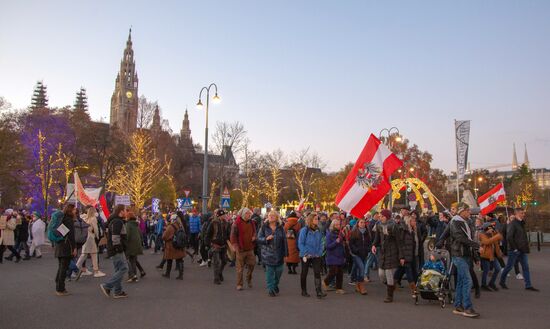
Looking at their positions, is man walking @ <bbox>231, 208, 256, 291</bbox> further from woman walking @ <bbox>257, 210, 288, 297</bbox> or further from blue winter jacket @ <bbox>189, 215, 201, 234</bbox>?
blue winter jacket @ <bbox>189, 215, 201, 234</bbox>

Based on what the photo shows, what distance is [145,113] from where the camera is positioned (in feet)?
168

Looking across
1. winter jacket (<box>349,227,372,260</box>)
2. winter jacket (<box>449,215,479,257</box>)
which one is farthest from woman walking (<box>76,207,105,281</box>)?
winter jacket (<box>449,215,479,257</box>)

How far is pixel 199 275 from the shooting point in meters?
14.4

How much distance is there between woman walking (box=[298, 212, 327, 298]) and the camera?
1052cm

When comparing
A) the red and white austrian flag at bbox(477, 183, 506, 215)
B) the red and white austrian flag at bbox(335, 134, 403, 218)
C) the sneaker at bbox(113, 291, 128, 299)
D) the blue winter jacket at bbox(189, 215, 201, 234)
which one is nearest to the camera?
the sneaker at bbox(113, 291, 128, 299)

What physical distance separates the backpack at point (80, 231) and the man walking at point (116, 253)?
232cm

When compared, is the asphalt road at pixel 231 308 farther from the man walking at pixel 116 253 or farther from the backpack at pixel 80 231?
the backpack at pixel 80 231

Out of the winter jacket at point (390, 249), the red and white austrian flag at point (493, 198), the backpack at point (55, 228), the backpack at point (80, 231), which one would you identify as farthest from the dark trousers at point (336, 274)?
the red and white austrian flag at point (493, 198)

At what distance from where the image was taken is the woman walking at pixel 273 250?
1080 centimetres

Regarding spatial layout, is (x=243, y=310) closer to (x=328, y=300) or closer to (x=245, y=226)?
(x=328, y=300)

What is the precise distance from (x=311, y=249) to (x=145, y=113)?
43.6 m

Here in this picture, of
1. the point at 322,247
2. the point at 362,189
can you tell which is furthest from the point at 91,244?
the point at 362,189

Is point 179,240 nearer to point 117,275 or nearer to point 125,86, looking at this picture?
point 117,275

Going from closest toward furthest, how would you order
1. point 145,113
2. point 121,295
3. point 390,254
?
point 390,254 < point 121,295 < point 145,113
